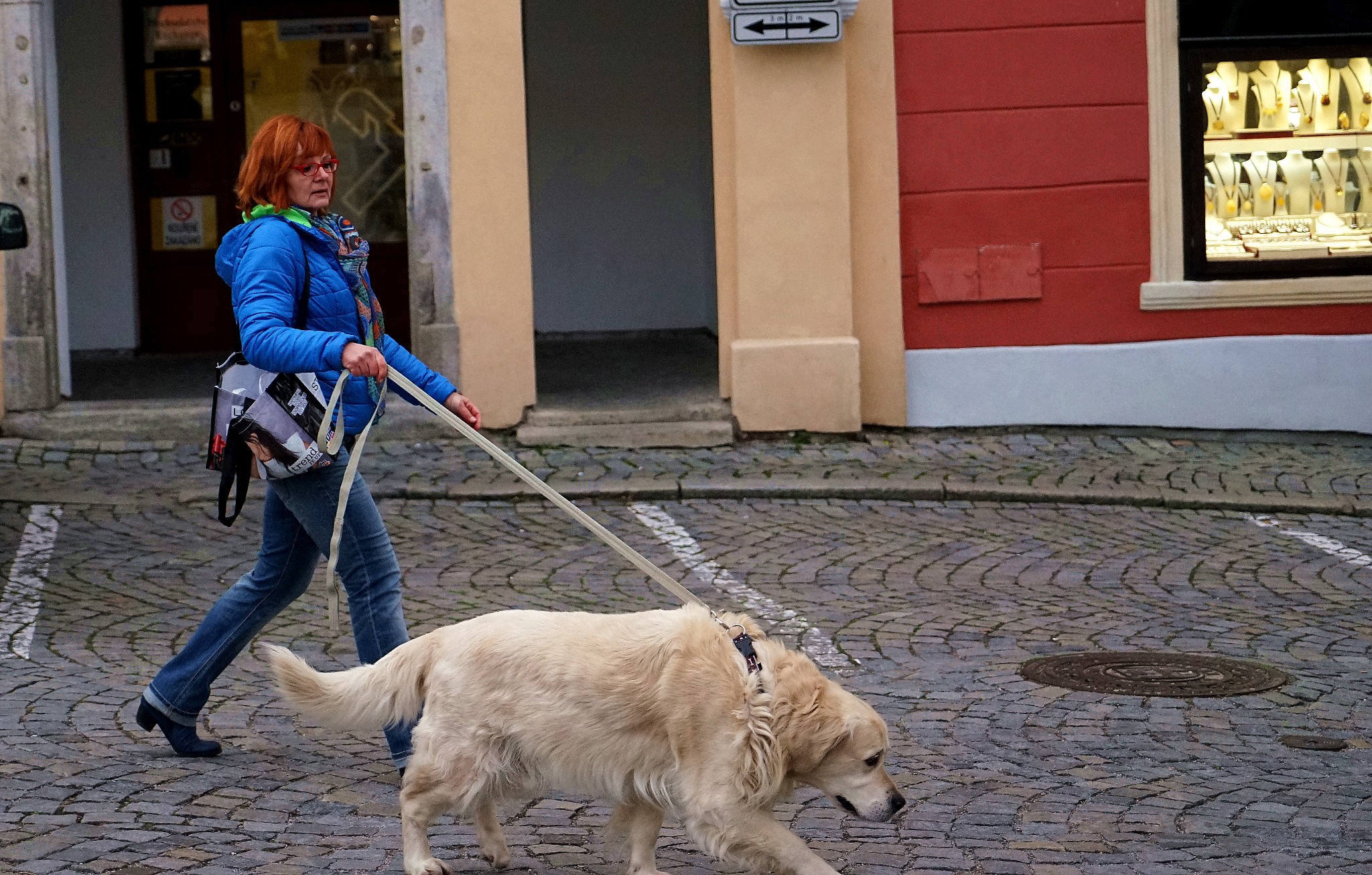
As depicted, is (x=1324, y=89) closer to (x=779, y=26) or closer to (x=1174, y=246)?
(x=1174, y=246)

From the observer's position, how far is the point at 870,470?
1020 centimetres

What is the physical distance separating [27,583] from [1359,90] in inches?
351

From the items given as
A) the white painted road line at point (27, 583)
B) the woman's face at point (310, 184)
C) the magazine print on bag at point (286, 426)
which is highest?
the woman's face at point (310, 184)

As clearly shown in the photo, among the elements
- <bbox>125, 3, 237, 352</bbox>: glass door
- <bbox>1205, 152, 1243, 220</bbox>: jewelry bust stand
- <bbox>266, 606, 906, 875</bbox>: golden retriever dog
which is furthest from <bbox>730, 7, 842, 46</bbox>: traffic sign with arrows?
<bbox>266, 606, 906, 875</bbox>: golden retriever dog

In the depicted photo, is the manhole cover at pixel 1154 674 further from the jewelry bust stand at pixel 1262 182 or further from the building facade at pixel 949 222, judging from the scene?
the jewelry bust stand at pixel 1262 182

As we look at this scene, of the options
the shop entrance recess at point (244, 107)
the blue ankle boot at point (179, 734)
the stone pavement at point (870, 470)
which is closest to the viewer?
the blue ankle boot at point (179, 734)

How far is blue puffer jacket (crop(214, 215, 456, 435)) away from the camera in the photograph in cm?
462

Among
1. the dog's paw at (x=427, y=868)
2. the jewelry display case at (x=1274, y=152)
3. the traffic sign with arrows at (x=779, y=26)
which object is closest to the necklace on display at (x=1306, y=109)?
the jewelry display case at (x=1274, y=152)

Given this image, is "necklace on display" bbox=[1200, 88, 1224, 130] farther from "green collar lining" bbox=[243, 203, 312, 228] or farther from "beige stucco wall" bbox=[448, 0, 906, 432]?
"green collar lining" bbox=[243, 203, 312, 228]

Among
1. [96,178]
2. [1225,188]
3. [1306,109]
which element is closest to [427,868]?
[1225,188]

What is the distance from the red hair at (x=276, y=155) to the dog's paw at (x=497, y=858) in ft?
6.21

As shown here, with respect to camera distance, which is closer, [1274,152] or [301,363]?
[301,363]

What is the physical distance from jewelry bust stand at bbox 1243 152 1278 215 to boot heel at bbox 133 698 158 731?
872 cm

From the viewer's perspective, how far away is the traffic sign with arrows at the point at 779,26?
10820 millimetres
